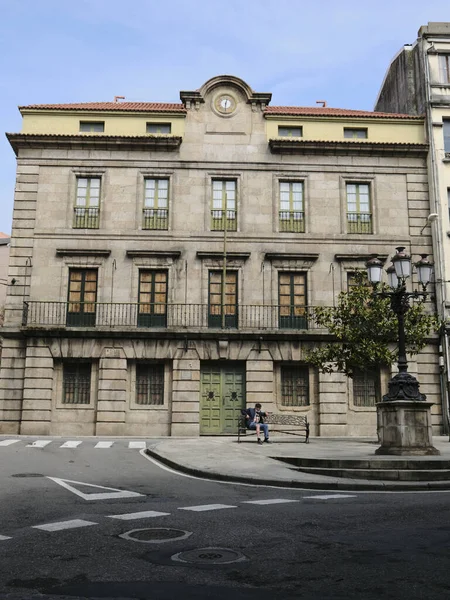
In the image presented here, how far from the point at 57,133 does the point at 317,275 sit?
1302 centimetres

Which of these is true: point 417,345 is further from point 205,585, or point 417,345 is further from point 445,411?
point 205,585

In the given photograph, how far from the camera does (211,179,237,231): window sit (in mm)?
26781

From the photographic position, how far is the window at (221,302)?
2586 centimetres

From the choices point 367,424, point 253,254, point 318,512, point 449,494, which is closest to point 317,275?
point 253,254

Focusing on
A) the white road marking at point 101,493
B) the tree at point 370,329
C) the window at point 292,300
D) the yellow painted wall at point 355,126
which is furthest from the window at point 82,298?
the white road marking at point 101,493

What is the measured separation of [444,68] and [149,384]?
19.6 m

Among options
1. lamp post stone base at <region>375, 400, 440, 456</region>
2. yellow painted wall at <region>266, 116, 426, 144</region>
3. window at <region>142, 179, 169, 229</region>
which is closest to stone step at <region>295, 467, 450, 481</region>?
lamp post stone base at <region>375, 400, 440, 456</region>

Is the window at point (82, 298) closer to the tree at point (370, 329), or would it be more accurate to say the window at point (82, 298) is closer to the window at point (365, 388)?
the tree at point (370, 329)

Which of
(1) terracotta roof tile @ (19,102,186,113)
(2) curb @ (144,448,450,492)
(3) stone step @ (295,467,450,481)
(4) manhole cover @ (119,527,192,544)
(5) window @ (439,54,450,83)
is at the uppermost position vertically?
(5) window @ (439,54,450,83)

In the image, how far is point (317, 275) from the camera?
26.3 m

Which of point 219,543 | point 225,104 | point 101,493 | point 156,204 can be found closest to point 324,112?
point 225,104

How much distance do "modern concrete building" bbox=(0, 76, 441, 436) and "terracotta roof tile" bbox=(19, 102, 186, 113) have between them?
141 mm

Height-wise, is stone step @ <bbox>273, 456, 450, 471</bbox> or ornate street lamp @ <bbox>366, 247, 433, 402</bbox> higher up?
ornate street lamp @ <bbox>366, 247, 433, 402</bbox>

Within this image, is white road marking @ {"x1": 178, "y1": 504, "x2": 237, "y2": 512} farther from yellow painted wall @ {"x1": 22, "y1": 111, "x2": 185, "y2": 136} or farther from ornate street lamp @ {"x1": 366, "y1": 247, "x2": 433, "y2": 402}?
yellow painted wall @ {"x1": 22, "y1": 111, "x2": 185, "y2": 136}
